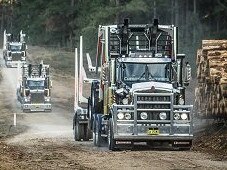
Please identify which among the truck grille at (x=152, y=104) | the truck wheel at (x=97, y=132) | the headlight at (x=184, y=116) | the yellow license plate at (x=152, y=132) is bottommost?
the truck wheel at (x=97, y=132)

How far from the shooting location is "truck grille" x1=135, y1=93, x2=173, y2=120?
19266mm

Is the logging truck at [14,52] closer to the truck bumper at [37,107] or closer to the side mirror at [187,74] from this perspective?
the truck bumper at [37,107]

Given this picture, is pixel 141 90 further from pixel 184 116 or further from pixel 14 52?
pixel 14 52

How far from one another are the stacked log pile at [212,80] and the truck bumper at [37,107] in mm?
25971

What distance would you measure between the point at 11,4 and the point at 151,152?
106 m

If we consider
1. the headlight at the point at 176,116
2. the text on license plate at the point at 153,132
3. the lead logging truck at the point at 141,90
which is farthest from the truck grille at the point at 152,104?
the text on license plate at the point at 153,132

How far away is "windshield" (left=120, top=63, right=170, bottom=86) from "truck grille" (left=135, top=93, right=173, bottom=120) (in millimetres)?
1091

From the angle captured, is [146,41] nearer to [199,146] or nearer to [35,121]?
[199,146]

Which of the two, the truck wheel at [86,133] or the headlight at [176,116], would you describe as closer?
the headlight at [176,116]

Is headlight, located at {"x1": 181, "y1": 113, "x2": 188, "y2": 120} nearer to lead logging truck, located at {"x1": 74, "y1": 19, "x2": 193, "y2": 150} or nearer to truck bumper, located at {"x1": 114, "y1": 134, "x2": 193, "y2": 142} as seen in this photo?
lead logging truck, located at {"x1": 74, "y1": 19, "x2": 193, "y2": 150}

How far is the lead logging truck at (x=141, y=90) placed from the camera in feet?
63.1

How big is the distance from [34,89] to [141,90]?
31.2 metres

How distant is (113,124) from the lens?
63.6ft

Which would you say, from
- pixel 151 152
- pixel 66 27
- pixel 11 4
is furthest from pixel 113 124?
pixel 11 4
